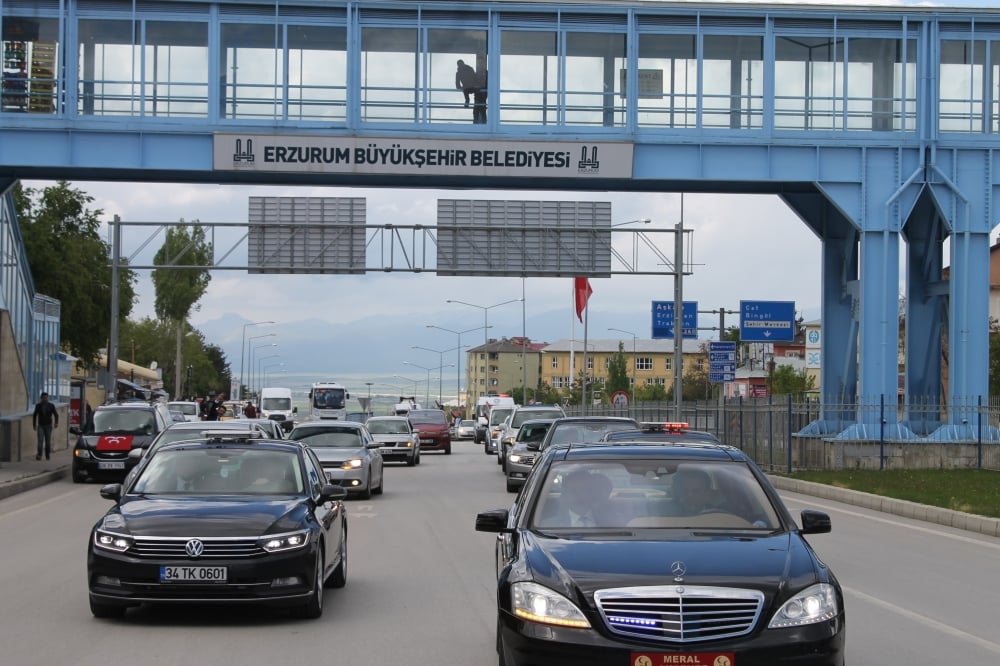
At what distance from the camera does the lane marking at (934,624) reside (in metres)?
9.69

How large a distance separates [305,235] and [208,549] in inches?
1218

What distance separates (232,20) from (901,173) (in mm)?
16207

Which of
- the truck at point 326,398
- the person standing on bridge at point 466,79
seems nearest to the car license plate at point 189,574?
the person standing on bridge at point 466,79

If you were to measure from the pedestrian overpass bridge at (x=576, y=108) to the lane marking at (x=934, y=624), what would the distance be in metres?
19.5

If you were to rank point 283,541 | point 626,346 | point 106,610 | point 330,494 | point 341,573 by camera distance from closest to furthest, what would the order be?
point 283,541 < point 106,610 < point 330,494 < point 341,573 < point 626,346

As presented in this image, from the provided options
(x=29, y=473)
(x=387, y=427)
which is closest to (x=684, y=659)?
(x=29, y=473)

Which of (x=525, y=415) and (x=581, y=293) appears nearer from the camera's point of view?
(x=525, y=415)

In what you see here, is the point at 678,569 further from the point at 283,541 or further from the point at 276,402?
the point at 276,402

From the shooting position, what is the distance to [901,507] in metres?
22.5

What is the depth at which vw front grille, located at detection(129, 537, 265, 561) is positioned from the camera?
9.77 metres

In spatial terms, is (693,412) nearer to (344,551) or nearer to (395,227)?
(395,227)

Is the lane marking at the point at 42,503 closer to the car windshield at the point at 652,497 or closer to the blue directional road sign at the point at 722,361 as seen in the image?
the car windshield at the point at 652,497

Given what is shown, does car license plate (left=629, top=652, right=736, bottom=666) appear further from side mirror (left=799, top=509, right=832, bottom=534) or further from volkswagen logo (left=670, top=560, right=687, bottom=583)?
side mirror (left=799, top=509, right=832, bottom=534)

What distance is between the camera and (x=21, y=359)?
39594 millimetres
